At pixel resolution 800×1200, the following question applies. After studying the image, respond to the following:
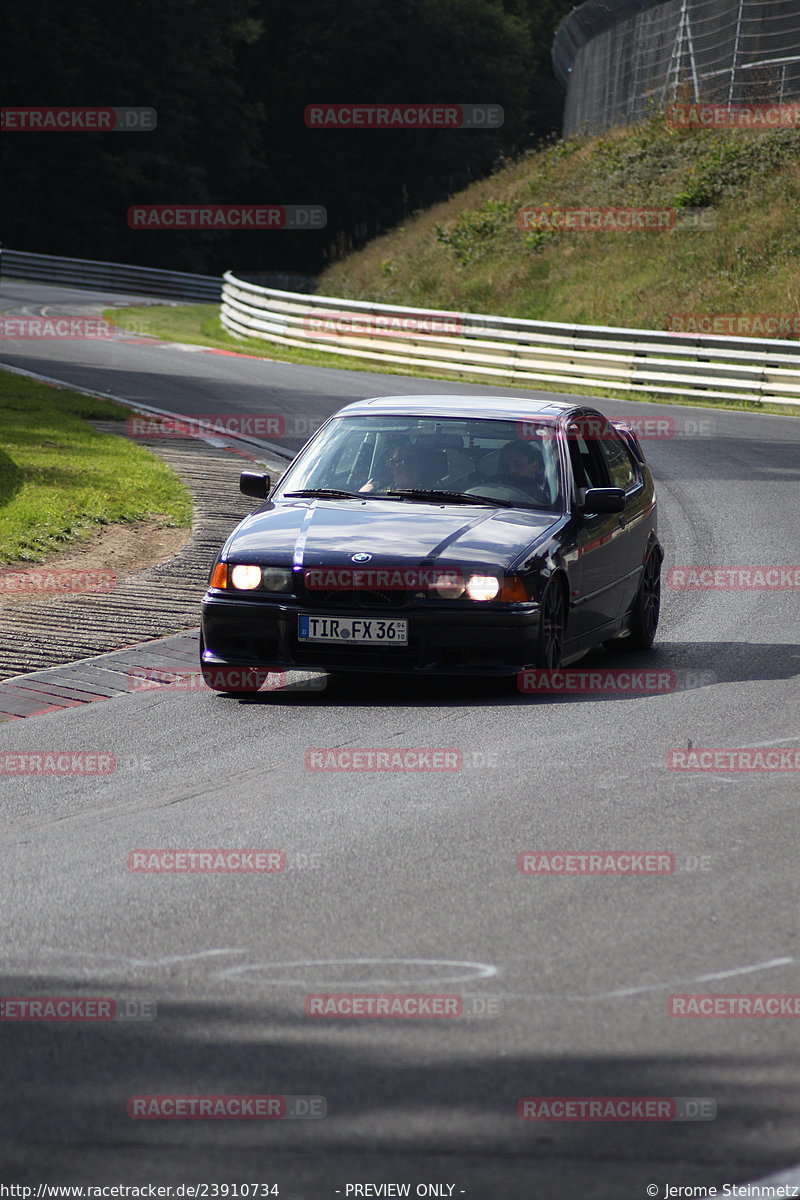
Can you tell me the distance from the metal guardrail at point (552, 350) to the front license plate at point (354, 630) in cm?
2101

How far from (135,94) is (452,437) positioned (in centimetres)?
5855

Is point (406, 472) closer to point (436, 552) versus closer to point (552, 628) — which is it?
point (436, 552)

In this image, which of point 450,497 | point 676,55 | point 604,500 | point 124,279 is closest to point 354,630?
point 450,497

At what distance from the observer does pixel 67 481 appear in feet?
52.9

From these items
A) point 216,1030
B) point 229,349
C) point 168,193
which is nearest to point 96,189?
point 168,193

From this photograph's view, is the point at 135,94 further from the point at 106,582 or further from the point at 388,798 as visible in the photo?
the point at 388,798

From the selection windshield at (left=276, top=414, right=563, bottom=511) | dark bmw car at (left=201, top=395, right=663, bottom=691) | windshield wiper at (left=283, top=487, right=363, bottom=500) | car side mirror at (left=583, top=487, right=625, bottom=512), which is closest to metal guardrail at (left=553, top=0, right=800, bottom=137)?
dark bmw car at (left=201, top=395, right=663, bottom=691)

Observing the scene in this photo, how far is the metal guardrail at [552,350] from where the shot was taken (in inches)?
1143

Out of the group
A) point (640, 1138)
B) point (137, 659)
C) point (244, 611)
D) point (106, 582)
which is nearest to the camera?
point (640, 1138)

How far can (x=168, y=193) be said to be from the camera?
6500 centimetres

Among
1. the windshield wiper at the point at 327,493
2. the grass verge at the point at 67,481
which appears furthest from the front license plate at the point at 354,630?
the grass verge at the point at 67,481

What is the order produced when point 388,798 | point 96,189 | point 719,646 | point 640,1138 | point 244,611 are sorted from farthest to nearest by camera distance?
point 96,189
point 719,646
point 244,611
point 388,798
point 640,1138

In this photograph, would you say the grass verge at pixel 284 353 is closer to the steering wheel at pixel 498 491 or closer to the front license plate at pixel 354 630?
the steering wheel at pixel 498 491

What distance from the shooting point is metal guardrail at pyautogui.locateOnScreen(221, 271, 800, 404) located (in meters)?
29.0
